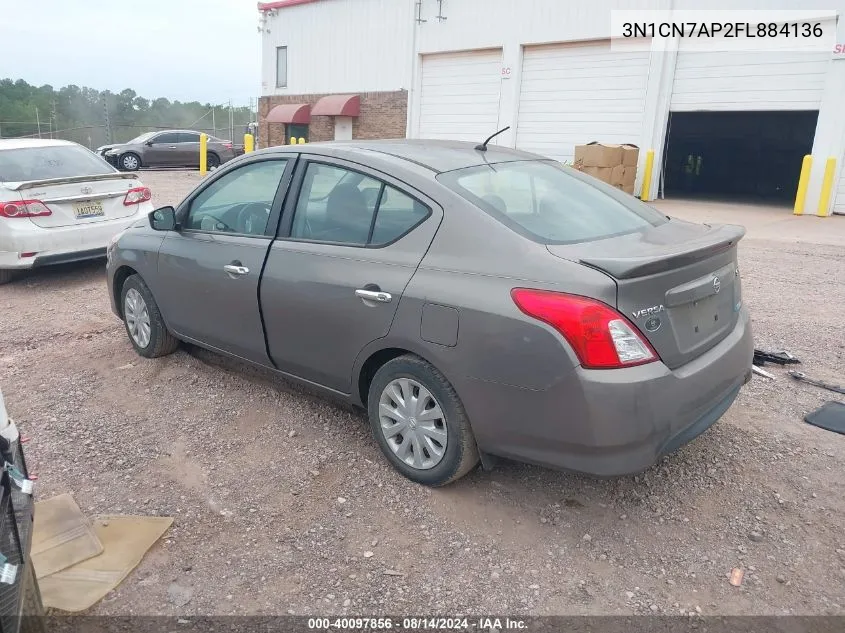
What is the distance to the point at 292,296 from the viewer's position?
3.50 metres

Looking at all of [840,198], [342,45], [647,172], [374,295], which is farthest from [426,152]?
[342,45]

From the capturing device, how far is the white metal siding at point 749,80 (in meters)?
14.3

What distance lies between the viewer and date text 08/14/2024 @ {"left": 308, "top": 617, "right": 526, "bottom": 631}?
2.39 metres

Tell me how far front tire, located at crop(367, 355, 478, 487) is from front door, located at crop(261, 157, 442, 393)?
0.71 feet

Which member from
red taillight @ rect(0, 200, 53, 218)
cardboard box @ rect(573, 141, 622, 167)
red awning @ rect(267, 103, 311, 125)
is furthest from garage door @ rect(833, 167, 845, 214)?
red awning @ rect(267, 103, 311, 125)

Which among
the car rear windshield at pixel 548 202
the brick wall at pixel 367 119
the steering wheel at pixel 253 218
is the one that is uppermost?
the brick wall at pixel 367 119

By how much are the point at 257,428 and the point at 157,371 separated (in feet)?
4.06

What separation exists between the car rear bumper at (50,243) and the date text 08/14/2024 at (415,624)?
5.71 meters

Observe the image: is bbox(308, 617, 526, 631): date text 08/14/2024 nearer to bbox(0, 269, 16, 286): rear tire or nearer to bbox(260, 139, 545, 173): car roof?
bbox(260, 139, 545, 173): car roof

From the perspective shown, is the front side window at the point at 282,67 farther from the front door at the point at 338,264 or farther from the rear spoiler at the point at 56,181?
the front door at the point at 338,264

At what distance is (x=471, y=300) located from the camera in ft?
9.11

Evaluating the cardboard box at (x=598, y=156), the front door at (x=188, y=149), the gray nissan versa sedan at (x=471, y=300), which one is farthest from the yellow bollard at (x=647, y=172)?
the front door at (x=188, y=149)

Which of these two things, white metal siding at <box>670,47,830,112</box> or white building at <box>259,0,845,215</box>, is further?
white building at <box>259,0,845,215</box>

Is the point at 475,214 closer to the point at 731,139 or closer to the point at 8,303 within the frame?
the point at 8,303
